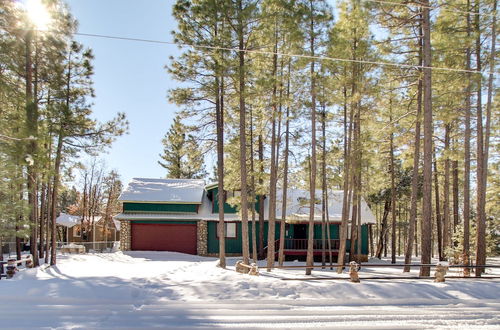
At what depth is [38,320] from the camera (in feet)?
23.9

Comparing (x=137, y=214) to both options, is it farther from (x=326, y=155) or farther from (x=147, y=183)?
(x=326, y=155)

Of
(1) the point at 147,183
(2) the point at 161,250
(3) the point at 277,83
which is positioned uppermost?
(3) the point at 277,83

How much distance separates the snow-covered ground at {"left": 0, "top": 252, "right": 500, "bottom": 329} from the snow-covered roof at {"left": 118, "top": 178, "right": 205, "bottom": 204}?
1552 cm

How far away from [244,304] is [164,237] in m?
18.8

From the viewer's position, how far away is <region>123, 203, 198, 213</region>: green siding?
86.3 feet

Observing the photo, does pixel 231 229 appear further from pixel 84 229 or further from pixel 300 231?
pixel 84 229

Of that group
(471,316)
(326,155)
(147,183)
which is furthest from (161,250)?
(471,316)

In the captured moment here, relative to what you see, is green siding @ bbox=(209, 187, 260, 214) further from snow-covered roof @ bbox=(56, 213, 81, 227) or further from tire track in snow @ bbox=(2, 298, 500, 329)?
tire track in snow @ bbox=(2, 298, 500, 329)

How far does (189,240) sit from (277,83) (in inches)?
622

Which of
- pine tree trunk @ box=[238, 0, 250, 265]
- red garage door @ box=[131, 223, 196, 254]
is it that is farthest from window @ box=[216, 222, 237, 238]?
pine tree trunk @ box=[238, 0, 250, 265]

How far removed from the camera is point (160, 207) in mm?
26469

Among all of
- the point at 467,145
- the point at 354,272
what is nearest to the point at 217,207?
the point at 467,145

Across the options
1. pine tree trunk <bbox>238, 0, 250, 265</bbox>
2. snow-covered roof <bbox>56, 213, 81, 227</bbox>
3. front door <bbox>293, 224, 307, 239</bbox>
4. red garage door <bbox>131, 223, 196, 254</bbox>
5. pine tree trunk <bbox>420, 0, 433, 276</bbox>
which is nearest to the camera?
pine tree trunk <bbox>420, 0, 433, 276</bbox>

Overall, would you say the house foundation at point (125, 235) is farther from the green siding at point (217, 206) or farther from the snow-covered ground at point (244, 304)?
the snow-covered ground at point (244, 304)
